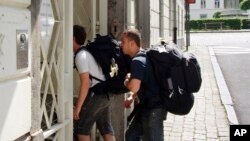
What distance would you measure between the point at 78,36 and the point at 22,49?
1613 mm

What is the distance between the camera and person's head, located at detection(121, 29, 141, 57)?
174 inches

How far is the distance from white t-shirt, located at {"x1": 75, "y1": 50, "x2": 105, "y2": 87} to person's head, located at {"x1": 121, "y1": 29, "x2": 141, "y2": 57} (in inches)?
13.9

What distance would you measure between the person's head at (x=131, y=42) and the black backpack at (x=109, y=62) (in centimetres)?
11

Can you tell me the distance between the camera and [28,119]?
10.1 feet

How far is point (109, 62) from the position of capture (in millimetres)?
4492

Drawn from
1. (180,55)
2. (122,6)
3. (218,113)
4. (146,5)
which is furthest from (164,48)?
(218,113)

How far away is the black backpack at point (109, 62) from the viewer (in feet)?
14.7

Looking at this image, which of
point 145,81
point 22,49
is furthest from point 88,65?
point 22,49

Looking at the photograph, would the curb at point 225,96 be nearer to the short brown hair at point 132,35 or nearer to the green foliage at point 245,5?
the short brown hair at point 132,35

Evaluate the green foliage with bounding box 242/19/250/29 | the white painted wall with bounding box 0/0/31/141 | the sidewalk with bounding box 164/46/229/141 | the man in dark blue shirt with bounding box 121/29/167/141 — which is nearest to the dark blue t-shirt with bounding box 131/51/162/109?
the man in dark blue shirt with bounding box 121/29/167/141

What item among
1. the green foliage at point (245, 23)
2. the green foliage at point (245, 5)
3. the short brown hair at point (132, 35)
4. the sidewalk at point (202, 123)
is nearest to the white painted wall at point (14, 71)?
the short brown hair at point (132, 35)

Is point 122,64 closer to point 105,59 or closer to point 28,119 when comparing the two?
point 105,59

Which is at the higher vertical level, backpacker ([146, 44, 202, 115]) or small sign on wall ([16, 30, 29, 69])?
small sign on wall ([16, 30, 29, 69])

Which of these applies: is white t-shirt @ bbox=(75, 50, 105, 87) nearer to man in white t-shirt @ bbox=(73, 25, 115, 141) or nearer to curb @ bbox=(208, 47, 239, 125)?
man in white t-shirt @ bbox=(73, 25, 115, 141)
